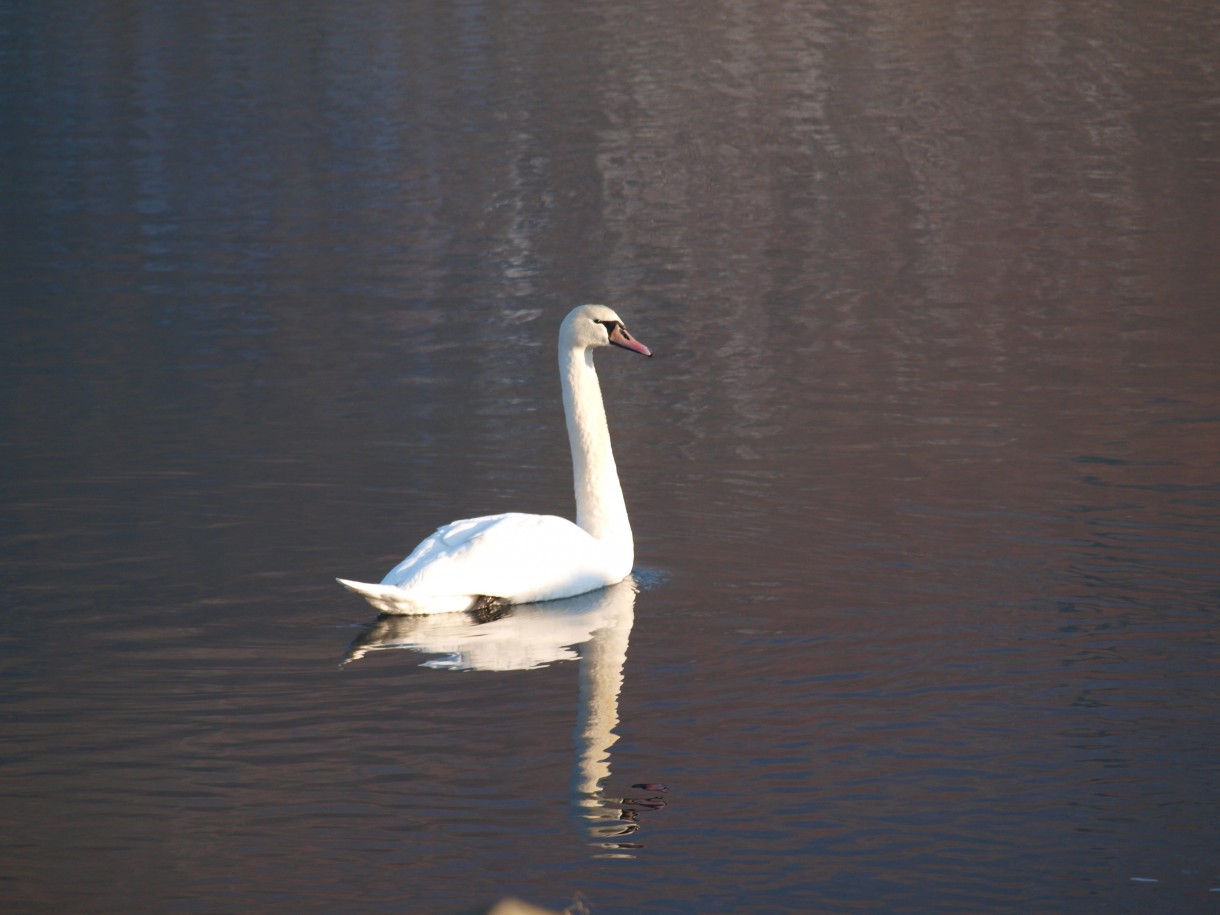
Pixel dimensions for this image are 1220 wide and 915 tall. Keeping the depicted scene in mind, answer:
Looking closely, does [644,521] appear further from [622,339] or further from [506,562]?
[506,562]

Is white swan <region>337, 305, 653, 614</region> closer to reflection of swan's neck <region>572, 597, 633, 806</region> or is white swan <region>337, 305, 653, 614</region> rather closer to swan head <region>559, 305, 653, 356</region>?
swan head <region>559, 305, 653, 356</region>

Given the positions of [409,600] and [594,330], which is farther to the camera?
[594,330]

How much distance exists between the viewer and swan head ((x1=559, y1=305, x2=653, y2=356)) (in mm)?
9547

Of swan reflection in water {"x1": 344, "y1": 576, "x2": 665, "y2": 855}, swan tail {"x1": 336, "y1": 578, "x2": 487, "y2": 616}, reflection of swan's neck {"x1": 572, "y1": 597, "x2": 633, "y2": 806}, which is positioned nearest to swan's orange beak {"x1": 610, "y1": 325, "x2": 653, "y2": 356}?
swan reflection in water {"x1": 344, "y1": 576, "x2": 665, "y2": 855}

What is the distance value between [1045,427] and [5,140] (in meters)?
20.5

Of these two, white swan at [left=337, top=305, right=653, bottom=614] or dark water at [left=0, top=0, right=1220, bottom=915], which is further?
white swan at [left=337, top=305, right=653, bottom=614]

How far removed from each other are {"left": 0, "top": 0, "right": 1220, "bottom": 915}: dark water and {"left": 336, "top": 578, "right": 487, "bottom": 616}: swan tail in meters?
0.14

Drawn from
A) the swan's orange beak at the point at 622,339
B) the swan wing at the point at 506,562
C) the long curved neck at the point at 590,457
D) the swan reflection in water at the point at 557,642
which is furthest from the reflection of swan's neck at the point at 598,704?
the swan's orange beak at the point at 622,339

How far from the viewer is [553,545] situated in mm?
8797

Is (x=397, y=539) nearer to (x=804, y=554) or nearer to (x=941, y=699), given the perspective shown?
(x=804, y=554)

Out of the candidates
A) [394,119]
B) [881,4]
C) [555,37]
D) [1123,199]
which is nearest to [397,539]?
[1123,199]

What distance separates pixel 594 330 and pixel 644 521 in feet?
4.00

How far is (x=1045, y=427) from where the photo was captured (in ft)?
38.4

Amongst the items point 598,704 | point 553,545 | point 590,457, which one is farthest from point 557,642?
point 590,457
